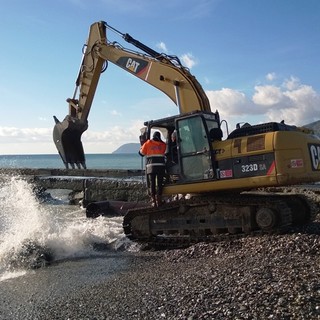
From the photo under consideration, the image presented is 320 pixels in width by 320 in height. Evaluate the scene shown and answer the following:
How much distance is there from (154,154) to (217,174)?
1.54 m

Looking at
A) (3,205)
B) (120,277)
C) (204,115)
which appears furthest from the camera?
(3,205)

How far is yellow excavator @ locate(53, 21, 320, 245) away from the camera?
8586mm

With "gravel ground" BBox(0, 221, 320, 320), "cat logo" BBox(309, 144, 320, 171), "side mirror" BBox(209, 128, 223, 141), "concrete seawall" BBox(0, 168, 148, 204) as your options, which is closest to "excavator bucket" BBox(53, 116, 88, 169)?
"concrete seawall" BBox(0, 168, 148, 204)

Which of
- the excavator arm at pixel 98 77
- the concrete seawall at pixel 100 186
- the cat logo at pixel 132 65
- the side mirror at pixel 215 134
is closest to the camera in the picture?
the side mirror at pixel 215 134

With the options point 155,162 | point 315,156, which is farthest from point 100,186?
point 315,156

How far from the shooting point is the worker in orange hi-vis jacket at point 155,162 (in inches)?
387

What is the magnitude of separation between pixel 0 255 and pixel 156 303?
5.10 metres

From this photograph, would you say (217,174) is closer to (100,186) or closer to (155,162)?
(155,162)

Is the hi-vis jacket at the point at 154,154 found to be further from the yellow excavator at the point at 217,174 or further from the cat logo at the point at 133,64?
the cat logo at the point at 133,64

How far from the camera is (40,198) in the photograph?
2330cm

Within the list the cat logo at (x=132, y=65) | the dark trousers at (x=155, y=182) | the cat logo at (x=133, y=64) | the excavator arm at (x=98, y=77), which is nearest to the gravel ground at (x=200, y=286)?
the dark trousers at (x=155, y=182)

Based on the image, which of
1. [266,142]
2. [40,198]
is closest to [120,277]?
[266,142]

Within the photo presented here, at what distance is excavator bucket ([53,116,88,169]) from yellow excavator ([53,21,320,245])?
202 inches

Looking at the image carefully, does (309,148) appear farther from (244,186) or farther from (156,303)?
(156,303)
